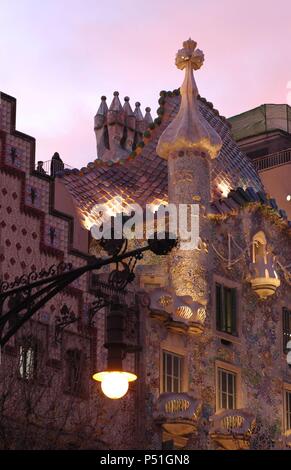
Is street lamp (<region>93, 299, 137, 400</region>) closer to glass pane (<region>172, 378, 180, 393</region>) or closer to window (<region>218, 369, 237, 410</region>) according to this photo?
glass pane (<region>172, 378, 180, 393</region>)

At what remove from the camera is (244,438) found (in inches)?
1305

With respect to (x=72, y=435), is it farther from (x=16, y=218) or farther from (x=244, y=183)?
(x=244, y=183)

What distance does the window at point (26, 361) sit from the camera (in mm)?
25438

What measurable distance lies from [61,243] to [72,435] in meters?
5.44

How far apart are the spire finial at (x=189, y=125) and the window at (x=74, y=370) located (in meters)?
6.75

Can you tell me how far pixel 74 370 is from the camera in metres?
30.3

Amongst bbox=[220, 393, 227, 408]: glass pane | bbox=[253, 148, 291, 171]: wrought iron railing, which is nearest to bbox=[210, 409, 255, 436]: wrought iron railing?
bbox=[220, 393, 227, 408]: glass pane

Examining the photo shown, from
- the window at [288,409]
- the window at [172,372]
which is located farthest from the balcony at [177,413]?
the window at [288,409]

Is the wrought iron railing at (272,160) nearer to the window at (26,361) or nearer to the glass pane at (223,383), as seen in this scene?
the glass pane at (223,383)

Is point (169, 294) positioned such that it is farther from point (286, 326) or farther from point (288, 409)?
point (288, 409)

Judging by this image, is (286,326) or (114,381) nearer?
(114,381)

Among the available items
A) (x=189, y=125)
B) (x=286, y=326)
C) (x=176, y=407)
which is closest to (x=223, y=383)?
(x=176, y=407)

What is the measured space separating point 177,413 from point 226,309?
4.15m

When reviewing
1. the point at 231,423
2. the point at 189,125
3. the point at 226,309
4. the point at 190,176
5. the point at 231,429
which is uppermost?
the point at 189,125
